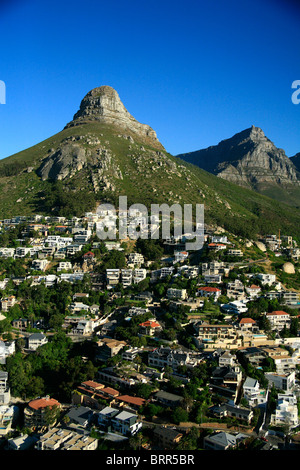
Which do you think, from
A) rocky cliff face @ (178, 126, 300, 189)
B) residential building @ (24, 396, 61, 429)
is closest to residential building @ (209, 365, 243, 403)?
residential building @ (24, 396, 61, 429)

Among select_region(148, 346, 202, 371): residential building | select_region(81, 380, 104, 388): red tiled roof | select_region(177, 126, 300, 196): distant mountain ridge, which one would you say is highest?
select_region(177, 126, 300, 196): distant mountain ridge

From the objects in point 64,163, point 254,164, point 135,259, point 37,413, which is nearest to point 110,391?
point 37,413

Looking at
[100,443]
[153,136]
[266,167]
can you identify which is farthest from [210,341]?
[266,167]

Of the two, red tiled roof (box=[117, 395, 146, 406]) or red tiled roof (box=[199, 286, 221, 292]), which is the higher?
red tiled roof (box=[199, 286, 221, 292])

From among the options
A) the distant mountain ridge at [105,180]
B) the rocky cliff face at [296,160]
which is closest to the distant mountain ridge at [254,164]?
the rocky cliff face at [296,160]

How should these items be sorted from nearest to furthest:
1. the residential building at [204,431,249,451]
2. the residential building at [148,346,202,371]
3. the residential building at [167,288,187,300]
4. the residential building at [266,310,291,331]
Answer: the residential building at [204,431,249,451] → the residential building at [148,346,202,371] → the residential building at [266,310,291,331] → the residential building at [167,288,187,300]

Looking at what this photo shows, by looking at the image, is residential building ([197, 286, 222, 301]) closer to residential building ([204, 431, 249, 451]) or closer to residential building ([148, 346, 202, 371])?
residential building ([148, 346, 202, 371])

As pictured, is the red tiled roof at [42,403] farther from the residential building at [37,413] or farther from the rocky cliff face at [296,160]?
the rocky cliff face at [296,160]

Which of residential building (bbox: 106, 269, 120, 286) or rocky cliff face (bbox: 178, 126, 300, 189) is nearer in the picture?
residential building (bbox: 106, 269, 120, 286)

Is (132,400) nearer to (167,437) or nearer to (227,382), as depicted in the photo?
(167,437)
